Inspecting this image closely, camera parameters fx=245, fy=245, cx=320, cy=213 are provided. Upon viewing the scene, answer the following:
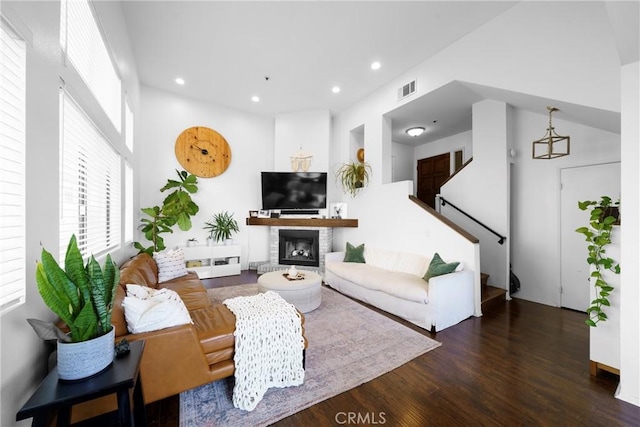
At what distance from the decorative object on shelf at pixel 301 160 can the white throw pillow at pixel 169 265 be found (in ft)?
9.85

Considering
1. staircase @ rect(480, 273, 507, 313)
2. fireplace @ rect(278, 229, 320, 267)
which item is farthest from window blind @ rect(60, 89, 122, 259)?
staircase @ rect(480, 273, 507, 313)

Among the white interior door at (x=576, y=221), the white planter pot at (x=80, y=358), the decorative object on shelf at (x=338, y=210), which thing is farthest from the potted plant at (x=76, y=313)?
the white interior door at (x=576, y=221)

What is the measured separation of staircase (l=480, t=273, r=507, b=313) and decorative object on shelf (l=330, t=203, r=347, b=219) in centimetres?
274

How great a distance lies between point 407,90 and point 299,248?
12.3ft

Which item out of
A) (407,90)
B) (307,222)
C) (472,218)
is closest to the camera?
(407,90)

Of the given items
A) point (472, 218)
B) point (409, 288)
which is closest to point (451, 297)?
point (409, 288)

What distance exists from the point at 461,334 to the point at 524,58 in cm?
328

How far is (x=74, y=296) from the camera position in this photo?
1.15 m

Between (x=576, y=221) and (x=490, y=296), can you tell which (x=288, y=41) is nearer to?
(x=490, y=296)

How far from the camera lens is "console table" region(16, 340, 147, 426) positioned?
943 mm

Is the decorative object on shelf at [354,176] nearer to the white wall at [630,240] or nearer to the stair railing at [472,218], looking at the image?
the stair railing at [472,218]

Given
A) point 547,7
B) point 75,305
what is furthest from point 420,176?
point 75,305

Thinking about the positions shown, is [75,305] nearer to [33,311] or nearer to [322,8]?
[33,311]

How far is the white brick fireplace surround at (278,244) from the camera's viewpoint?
5.30 meters
